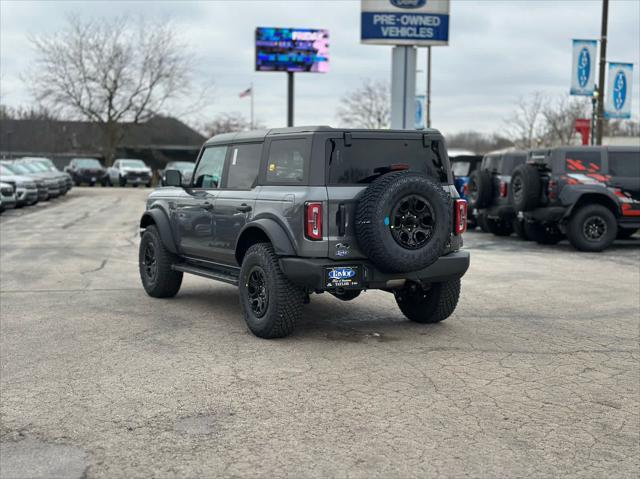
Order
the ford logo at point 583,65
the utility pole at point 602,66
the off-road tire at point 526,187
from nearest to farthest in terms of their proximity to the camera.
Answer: the off-road tire at point 526,187 < the ford logo at point 583,65 < the utility pole at point 602,66

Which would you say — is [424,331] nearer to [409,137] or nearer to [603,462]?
[409,137]

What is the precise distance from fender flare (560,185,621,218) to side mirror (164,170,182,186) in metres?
8.75

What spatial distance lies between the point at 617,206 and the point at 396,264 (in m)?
9.97

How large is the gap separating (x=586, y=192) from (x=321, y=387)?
35.8ft

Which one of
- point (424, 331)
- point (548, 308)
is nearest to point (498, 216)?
point (548, 308)

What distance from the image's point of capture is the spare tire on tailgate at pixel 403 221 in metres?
6.88

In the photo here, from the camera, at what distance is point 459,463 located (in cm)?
437

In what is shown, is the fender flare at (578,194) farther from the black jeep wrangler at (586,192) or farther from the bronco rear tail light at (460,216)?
the bronco rear tail light at (460,216)

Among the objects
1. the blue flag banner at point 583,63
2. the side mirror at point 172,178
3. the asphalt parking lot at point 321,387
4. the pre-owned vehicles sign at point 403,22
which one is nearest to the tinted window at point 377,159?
the asphalt parking lot at point 321,387

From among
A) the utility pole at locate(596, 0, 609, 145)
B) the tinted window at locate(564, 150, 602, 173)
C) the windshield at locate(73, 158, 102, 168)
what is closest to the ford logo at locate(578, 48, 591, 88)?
the utility pole at locate(596, 0, 609, 145)

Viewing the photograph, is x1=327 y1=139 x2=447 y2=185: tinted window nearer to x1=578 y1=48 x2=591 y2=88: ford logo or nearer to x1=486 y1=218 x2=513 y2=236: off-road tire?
x1=486 y1=218 x2=513 y2=236: off-road tire

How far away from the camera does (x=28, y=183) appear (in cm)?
2786

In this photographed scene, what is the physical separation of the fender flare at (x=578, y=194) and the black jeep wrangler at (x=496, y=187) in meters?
1.68

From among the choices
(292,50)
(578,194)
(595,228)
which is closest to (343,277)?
(578,194)
